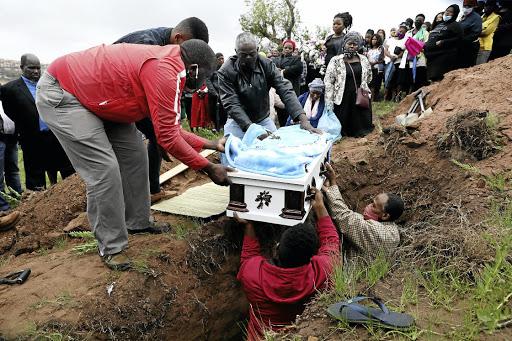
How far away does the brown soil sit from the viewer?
2.25 metres

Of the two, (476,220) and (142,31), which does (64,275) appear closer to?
(142,31)

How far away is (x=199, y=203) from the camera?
12.2ft

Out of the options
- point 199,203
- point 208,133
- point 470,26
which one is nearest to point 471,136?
point 199,203

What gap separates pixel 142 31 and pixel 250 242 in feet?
6.84

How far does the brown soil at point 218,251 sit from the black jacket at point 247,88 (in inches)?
39.6

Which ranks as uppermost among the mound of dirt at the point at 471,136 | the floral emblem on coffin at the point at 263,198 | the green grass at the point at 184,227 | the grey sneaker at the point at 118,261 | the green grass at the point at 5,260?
the mound of dirt at the point at 471,136

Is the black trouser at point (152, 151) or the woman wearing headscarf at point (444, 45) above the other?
the woman wearing headscarf at point (444, 45)

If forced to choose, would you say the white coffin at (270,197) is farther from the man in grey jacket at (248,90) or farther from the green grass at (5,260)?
the green grass at (5,260)

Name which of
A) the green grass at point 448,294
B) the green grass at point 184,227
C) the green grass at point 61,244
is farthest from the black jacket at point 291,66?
the green grass at point 448,294

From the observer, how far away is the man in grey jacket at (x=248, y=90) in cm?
346

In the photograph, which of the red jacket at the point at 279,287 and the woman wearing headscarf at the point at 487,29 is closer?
the red jacket at the point at 279,287

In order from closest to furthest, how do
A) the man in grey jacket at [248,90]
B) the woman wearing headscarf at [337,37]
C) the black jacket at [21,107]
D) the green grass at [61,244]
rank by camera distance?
the green grass at [61,244] → the man in grey jacket at [248,90] → the black jacket at [21,107] → the woman wearing headscarf at [337,37]

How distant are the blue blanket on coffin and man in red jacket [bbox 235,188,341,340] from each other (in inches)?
17.8

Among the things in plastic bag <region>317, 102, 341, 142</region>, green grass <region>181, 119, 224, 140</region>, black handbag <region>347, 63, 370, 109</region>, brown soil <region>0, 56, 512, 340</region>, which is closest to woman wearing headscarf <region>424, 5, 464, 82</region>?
black handbag <region>347, 63, 370, 109</region>
